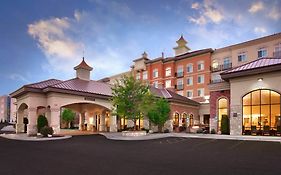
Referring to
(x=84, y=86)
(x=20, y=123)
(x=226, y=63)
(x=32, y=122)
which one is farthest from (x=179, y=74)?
(x=32, y=122)

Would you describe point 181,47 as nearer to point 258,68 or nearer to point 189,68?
point 189,68

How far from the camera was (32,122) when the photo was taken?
91.3 ft

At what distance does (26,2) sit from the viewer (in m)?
26.8

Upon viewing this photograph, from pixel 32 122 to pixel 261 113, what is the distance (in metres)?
24.2

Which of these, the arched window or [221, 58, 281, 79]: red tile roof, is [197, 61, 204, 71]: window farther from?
[221, 58, 281, 79]: red tile roof

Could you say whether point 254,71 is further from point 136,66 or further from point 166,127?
point 136,66

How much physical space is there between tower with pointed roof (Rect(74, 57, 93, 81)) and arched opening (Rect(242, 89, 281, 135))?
20298 mm

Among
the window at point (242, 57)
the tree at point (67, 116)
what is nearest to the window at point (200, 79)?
the window at point (242, 57)

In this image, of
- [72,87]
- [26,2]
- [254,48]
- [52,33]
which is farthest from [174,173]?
[254,48]

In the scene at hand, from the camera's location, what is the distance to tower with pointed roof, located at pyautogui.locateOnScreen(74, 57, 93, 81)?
33688mm

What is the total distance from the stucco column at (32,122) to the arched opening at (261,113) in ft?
73.6

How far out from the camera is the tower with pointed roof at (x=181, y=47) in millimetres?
56094

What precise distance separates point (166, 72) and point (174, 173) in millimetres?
45820

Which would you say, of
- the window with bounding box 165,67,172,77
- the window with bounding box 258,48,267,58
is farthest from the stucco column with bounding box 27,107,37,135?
the window with bounding box 258,48,267,58
